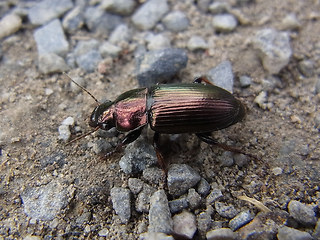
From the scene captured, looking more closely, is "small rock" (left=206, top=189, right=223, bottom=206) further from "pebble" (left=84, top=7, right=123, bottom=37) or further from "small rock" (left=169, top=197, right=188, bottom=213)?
"pebble" (left=84, top=7, right=123, bottom=37)

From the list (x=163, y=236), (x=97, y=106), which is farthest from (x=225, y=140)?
(x=97, y=106)

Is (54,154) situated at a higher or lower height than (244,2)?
lower

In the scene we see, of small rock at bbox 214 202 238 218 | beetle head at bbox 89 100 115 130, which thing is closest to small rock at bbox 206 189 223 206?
small rock at bbox 214 202 238 218

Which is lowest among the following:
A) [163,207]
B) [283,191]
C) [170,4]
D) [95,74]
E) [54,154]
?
[283,191]

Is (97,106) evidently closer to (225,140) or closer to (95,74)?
(95,74)

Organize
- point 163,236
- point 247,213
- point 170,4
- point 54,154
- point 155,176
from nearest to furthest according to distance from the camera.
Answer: point 163,236
point 247,213
point 155,176
point 54,154
point 170,4

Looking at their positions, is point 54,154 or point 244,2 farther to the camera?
point 244,2

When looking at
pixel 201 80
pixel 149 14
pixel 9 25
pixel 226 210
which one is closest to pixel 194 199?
pixel 226 210

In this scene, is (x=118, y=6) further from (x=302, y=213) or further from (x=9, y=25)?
(x=302, y=213)
